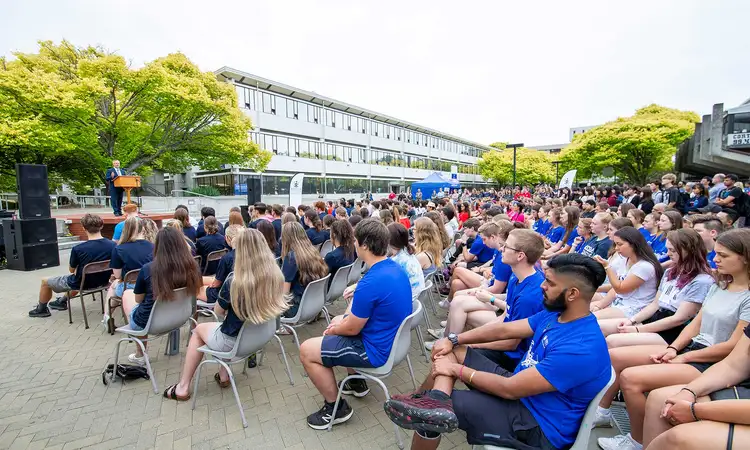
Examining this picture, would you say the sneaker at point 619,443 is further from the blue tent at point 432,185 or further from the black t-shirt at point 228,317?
the blue tent at point 432,185

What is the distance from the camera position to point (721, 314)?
2.38 metres

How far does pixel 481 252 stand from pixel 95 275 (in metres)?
6.17

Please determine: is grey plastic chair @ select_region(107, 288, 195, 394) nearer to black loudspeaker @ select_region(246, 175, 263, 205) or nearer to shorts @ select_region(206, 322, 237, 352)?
shorts @ select_region(206, 322, 237, 352)

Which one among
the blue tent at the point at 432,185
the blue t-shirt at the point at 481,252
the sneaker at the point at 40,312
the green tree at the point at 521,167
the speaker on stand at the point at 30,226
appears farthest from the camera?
the green tree at the point at 521,167

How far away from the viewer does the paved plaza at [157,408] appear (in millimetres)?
2709

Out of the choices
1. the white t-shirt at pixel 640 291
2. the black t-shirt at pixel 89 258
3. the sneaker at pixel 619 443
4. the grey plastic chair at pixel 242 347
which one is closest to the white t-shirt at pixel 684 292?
the white t-shirt at pixel 640 291

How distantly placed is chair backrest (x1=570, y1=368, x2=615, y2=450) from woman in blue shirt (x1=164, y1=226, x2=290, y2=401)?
239 centimetres

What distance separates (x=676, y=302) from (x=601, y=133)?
35.6 metres

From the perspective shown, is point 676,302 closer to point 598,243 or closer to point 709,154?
point 598,243

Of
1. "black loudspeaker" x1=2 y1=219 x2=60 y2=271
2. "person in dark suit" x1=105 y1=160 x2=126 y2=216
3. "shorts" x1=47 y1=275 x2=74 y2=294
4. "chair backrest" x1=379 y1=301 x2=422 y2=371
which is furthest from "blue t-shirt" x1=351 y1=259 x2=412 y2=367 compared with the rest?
"person in dark suit" x1=105 y1=160 x2=126 y2=216

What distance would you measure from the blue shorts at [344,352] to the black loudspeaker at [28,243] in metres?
9.94

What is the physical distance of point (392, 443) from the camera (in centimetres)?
267

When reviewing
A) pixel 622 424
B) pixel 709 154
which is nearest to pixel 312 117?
pixel 709 154

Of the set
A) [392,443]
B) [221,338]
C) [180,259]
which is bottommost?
[392,443]
